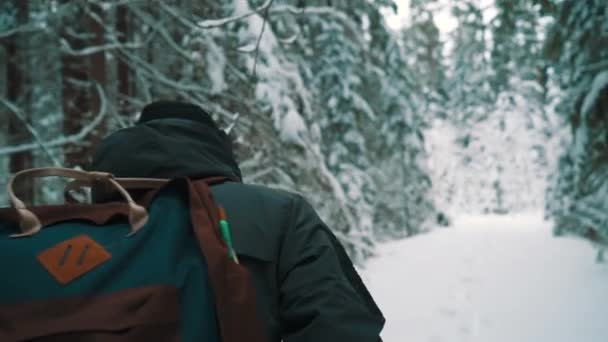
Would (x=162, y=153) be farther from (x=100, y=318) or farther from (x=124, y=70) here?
(x=124, y=70)

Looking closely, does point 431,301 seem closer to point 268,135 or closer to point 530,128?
point 268,135

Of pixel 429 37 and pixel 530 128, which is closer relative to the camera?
pixel 429 37

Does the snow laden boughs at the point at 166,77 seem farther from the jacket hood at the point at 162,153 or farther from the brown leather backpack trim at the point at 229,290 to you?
the brown leather backpack trim at the point at 229,290

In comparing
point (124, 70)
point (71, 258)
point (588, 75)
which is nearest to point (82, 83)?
point (124, 70)

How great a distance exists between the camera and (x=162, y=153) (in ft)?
4.58

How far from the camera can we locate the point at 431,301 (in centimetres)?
683

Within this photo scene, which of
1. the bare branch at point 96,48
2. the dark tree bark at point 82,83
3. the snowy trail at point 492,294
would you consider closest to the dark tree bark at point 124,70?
the dark tree bark at point 82,83

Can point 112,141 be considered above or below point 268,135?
above

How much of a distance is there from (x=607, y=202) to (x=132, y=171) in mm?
7077

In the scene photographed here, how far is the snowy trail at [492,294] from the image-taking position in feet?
17.2

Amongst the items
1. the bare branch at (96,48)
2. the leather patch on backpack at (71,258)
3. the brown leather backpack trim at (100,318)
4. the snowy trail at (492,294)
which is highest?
the bare branch at (96,48)

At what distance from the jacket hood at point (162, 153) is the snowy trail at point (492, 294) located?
437 centimetres

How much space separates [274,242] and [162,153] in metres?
0.43

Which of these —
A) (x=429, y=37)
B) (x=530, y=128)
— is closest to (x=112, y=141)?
(x=429, y=37)
